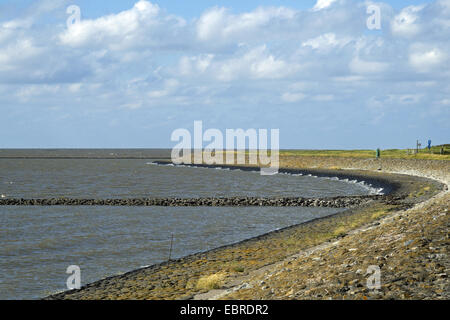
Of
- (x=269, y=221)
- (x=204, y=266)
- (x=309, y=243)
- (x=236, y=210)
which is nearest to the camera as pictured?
(x=204, y=266)

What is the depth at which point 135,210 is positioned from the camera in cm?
4875

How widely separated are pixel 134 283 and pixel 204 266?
11.9ft

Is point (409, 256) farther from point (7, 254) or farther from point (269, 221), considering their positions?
point (269, 221)

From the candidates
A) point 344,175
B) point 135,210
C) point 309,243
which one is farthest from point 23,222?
point 344,175

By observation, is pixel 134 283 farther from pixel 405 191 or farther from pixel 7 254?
pixel 405 191

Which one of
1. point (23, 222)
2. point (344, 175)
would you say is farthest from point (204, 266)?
point (344, 175)

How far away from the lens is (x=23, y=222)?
1599 inches

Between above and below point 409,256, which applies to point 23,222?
below

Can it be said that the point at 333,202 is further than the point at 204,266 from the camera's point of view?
Yes

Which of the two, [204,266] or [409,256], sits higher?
[409,256]
